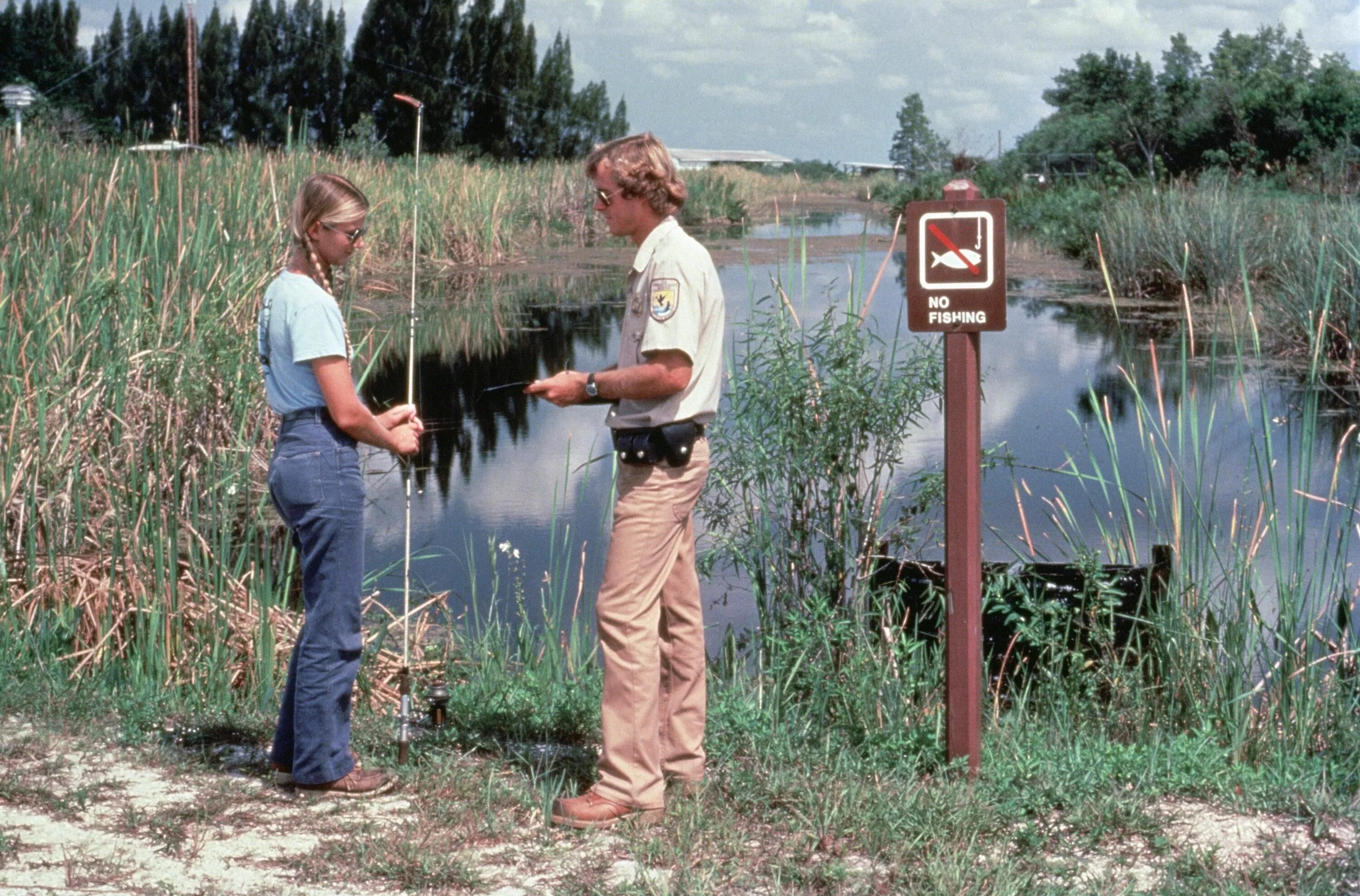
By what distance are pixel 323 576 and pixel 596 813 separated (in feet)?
3.16

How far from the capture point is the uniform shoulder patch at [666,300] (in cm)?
405

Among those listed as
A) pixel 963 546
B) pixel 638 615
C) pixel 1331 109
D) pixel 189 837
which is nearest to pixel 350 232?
pixel 638 615

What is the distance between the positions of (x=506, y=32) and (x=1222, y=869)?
48362mm

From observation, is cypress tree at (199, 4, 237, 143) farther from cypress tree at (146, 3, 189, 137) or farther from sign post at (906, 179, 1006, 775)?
sign post at (906, 179, 1006, 775)

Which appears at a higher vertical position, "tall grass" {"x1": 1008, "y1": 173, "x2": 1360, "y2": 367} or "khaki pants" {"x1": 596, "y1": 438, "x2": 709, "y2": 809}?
"tall grass" {"x1": 1008, "y1": 173, "x2": 1360, "y2": 367}

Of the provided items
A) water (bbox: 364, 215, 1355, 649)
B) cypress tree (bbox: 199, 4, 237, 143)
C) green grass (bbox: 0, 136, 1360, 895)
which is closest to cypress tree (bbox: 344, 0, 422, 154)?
cypress tree (bbox: 199, 4, 237, 143)

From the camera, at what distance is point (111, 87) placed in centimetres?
5000

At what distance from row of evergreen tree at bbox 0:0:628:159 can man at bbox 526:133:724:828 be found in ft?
139

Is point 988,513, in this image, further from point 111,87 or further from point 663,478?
point 111,87

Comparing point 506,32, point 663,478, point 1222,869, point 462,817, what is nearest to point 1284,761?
point 1222,869

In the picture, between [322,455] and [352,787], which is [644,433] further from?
[352,787]

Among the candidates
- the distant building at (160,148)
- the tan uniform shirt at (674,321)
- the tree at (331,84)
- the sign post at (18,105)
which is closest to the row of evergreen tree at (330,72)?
the tree at (331,84)

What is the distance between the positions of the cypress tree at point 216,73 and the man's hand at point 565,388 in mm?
45343

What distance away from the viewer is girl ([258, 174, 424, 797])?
420 cm
